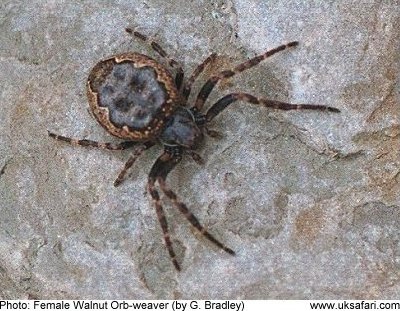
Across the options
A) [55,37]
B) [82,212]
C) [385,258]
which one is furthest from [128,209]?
[385,258]

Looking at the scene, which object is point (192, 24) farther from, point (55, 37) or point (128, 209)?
point (128, 209)

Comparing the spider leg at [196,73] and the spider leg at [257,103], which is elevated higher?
the spider leg at [196,73]

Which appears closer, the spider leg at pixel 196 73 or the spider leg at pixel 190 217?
the spider leg at pixel 190 217

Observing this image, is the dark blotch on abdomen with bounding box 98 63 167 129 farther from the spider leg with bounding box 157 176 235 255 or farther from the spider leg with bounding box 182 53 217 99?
the spider leg with bounding box 157 176 235 255

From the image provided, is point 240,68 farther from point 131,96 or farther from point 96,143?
point 96,143

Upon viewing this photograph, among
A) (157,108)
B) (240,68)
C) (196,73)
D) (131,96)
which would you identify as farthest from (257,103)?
(131,96)

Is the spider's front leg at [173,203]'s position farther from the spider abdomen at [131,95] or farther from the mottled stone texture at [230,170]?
the spider abdomen at [131,95]

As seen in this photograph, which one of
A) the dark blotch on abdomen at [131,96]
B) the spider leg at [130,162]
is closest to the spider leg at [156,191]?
the spider leg at [130,162]
